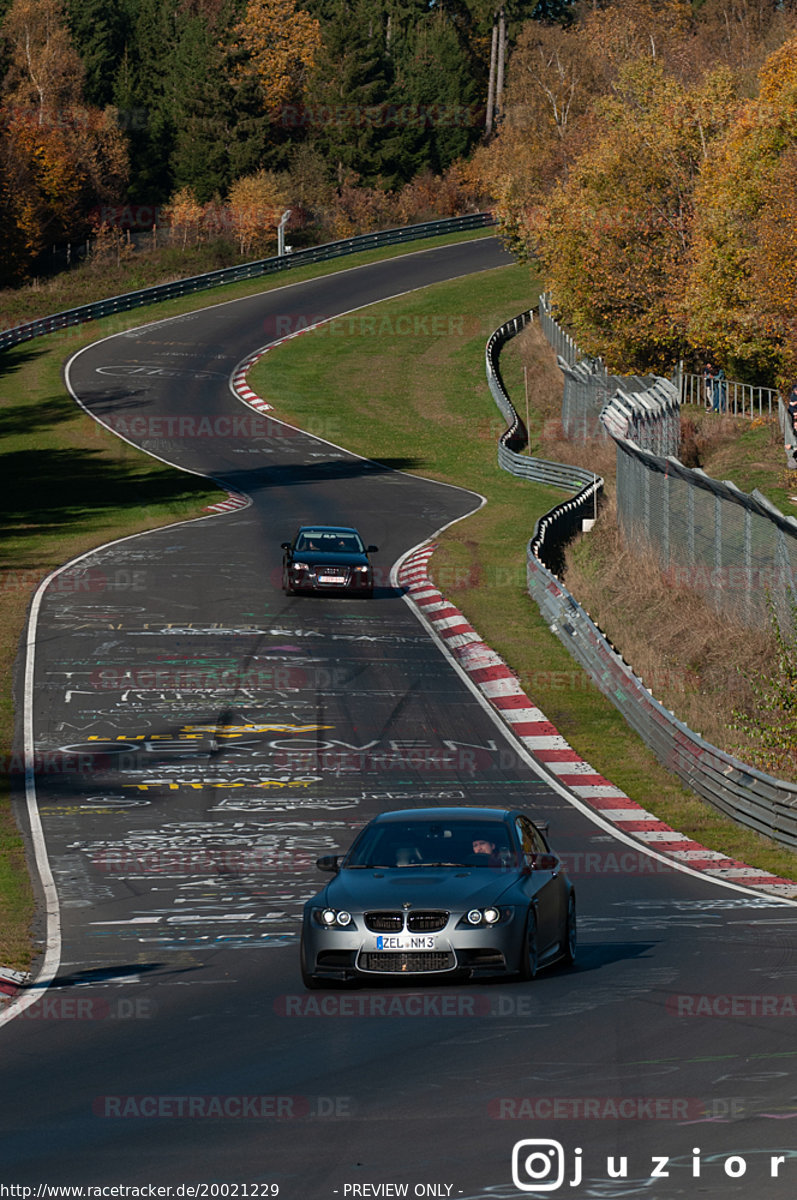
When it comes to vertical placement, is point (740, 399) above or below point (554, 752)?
above

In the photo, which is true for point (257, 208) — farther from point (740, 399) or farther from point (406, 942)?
point (406, 942)

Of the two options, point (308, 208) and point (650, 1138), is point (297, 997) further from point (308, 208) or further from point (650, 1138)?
point (308, 208)

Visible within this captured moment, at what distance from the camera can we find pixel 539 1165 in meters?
7.43

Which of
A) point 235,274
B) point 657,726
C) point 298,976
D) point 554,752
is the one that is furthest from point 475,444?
point 298,976

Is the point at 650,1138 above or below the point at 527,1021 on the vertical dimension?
above

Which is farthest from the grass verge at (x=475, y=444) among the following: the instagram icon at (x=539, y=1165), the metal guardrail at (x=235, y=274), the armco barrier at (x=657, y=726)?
the instagram icon at (x=539, y=1165)

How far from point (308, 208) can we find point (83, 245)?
15.2 metres

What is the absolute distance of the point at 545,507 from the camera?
49.4 meters

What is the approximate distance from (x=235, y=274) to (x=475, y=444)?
117 ft

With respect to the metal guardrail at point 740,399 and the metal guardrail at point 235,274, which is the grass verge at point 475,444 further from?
the metal guardrail at point 235,274

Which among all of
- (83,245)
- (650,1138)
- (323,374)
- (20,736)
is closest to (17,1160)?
(650,1138)

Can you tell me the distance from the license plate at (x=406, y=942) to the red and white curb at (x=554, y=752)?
6.61 m

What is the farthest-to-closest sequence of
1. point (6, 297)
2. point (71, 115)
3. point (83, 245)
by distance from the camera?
point (71, 115), point (83, 245), point (6, 297)

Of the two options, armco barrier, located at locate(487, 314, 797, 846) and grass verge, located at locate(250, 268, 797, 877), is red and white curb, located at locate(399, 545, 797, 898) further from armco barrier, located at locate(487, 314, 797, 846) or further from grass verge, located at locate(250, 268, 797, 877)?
armco barrier, located at locate(487, 314, 797, 846)
